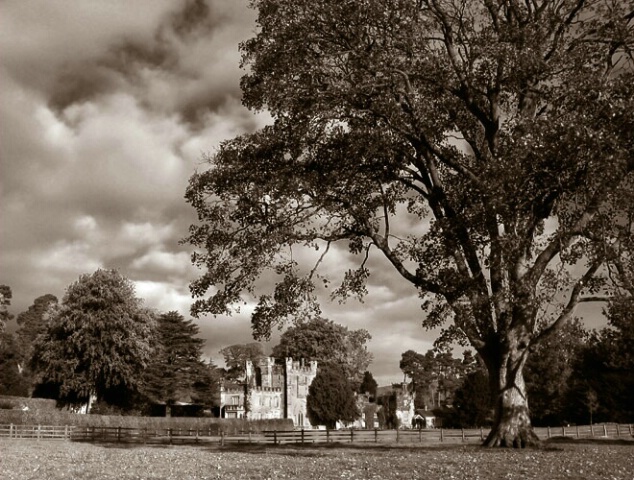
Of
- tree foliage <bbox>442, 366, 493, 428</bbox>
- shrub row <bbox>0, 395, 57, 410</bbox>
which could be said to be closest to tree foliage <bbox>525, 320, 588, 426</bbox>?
tree foliage <bbox>442, 366, 493, 428</bbox>

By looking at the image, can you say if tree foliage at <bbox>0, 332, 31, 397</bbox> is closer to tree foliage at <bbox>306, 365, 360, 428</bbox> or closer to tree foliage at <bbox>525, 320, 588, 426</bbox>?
tree foliage at <bbox>306, 365, 360, 428</bbox>

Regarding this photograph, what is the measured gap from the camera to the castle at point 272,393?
78.3 meters

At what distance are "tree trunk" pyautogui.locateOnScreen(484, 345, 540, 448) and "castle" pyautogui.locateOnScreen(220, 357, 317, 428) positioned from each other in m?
60.1

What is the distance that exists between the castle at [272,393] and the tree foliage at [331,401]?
7.76ft

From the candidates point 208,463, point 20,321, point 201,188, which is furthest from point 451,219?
point 20,321

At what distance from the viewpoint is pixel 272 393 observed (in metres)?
80.6

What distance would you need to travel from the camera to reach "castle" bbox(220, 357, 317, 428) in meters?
78.3

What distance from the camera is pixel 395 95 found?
1939 cm

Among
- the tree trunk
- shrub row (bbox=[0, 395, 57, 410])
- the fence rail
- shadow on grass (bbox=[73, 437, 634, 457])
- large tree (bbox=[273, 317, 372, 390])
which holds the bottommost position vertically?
the fence rail

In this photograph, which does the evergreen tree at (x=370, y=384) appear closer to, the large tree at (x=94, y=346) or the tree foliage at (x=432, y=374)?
the tree foliage at (x=432, y=374)

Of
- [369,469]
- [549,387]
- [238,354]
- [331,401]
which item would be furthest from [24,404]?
[238,354]

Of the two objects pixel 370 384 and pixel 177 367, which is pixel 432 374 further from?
pixel 177 367

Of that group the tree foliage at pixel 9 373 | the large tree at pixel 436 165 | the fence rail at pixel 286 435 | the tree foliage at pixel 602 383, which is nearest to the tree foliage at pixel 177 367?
the tree foliage at pixel 9 373

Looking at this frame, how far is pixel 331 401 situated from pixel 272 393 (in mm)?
8294
